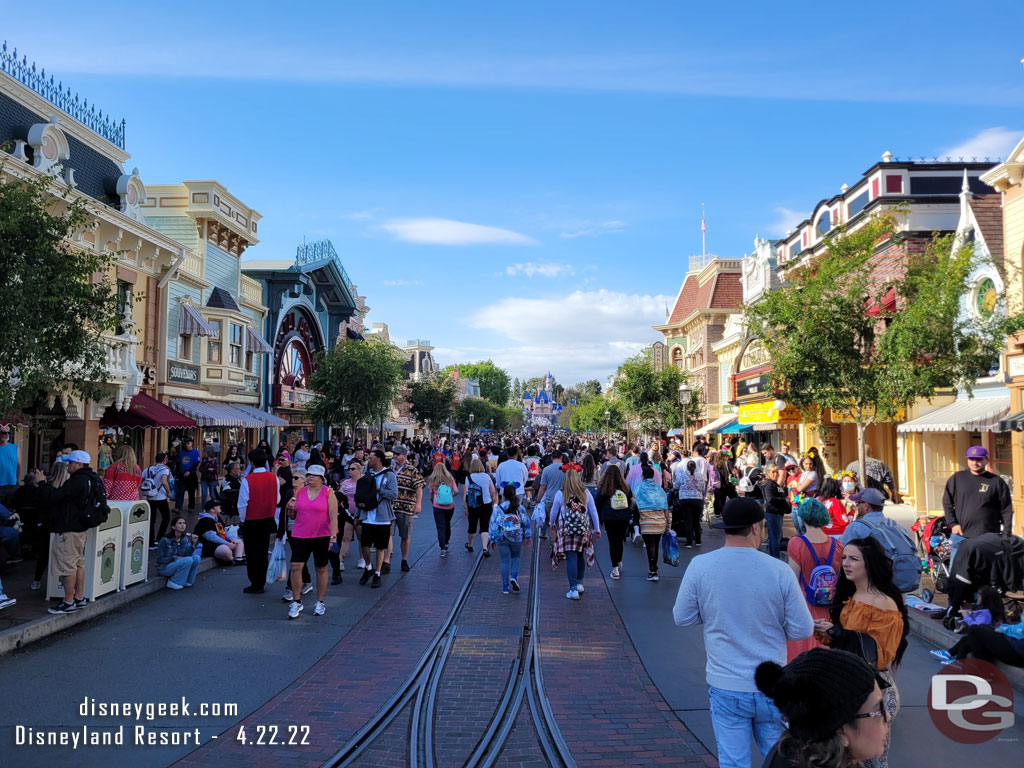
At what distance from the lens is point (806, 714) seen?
6.07 feet

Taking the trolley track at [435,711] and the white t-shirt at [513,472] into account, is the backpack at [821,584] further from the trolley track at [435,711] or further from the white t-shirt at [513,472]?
the white t-shirt at [513,472]

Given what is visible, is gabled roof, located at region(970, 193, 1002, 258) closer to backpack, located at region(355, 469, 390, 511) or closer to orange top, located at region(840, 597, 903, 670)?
backpack, located at region(355, 469, 390, 511)

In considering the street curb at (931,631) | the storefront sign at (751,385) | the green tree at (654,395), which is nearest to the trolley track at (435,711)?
the street curb at (931,631)

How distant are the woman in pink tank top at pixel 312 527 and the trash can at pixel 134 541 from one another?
230cm

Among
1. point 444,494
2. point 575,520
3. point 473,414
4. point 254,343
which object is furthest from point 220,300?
point 473,414

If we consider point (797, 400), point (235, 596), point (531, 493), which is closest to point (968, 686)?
point (235, 596)

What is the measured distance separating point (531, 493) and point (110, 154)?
46.2ft

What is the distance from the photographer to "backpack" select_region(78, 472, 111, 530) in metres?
7.72

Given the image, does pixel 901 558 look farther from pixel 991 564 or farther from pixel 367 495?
pixel 367 495

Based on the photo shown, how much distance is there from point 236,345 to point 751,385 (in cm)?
1847

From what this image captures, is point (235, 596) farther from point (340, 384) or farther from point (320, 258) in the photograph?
point (320, 258)

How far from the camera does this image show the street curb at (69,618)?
22.4 ft

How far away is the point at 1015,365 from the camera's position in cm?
1445

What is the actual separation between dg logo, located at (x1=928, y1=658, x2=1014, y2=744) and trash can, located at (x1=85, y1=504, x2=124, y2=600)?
8247mm
